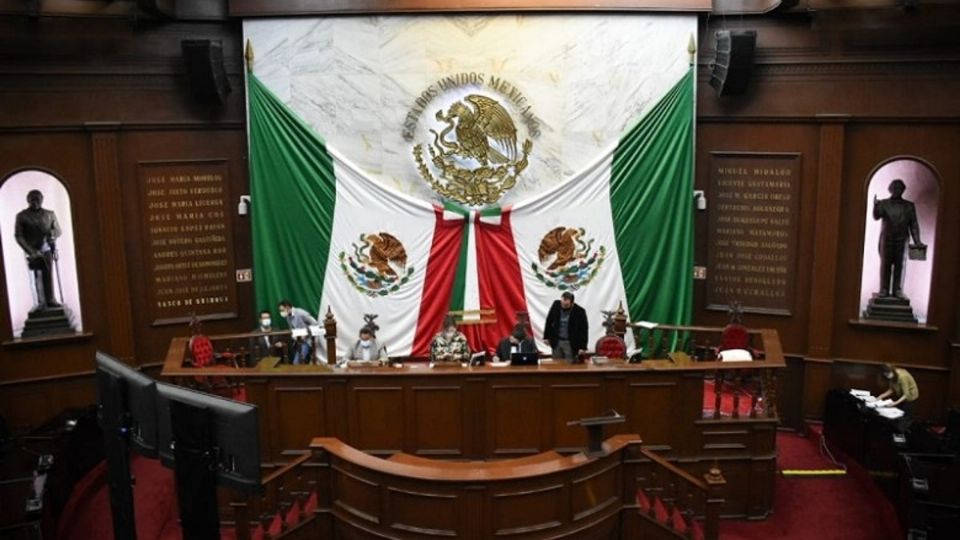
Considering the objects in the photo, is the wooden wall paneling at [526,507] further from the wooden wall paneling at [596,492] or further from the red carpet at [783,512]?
the red carpet at [783,512]

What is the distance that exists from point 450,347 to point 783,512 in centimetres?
369

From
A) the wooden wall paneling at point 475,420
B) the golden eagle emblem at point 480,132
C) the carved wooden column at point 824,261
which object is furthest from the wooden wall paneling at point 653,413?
the golden eagle emblem at point 480,132

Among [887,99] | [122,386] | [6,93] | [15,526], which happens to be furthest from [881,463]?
[6,93]

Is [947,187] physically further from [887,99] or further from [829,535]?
[829,535]

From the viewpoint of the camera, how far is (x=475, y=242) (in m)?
10.2

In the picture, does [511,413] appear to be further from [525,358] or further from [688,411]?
[688,411]

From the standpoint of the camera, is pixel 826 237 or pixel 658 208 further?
pixel 658 208

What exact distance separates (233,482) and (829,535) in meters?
5.34

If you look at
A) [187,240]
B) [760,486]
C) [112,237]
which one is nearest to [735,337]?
[760,486]

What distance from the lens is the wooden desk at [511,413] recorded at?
310 inches

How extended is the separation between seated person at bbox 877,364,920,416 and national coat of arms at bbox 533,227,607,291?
337 cm

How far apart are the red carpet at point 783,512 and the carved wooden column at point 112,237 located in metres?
1.76

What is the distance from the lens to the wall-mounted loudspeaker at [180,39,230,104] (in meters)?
9.32

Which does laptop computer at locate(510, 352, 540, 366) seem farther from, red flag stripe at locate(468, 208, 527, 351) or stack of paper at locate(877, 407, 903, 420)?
stack of paper at locate(877, 407, 903, 420)
